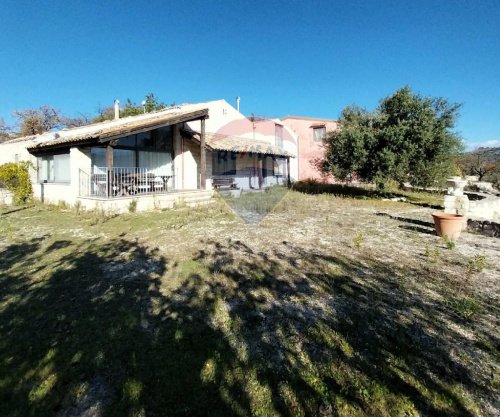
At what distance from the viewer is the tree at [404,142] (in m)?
15.2

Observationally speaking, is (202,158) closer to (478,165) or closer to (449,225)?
(449,225)

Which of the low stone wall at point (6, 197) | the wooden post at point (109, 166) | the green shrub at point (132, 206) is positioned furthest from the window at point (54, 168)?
the green shrub at point (132, 206)

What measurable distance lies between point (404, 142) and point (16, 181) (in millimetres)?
19641

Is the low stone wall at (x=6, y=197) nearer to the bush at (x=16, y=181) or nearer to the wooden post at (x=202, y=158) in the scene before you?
the bush at (x=16, y=181)

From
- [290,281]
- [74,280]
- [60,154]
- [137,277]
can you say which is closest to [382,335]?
[290,281]

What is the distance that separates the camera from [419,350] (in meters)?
3.11

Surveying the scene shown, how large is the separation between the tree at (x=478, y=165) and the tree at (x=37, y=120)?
5065cm

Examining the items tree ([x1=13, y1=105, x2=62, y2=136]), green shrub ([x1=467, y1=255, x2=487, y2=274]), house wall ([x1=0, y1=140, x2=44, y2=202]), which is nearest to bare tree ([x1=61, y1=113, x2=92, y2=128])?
tree ([x1=13, y1=105, x2=62, y2=136])

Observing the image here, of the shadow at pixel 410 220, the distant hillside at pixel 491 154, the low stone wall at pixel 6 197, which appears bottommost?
the shadow at pixel 410 220

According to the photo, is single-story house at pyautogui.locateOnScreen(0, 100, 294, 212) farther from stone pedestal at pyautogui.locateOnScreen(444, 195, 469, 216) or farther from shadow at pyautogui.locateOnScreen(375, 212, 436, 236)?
stone pedestal at pyautogui.locateOnScreen(444, 195, 469, 216)

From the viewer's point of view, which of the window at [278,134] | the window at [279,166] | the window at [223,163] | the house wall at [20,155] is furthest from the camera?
the window at [278,134]

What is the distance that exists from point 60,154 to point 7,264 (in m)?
10.2

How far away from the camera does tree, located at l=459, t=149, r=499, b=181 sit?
31.3 metres

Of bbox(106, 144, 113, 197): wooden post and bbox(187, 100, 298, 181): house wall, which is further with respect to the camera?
bbox(187, 100, 298, 181): house wall
